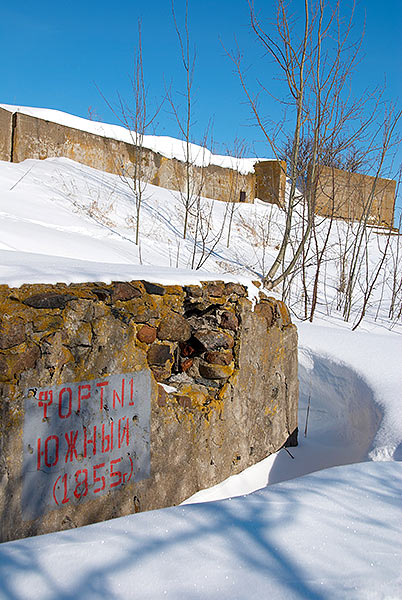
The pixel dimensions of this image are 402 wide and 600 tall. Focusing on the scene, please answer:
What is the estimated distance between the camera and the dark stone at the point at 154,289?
98.1 inches

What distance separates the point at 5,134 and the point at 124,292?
310 inches

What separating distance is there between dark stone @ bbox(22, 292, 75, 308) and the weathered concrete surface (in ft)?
25.9

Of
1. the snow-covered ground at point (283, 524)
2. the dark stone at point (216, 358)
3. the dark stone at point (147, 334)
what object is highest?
the dark stone at point (147, 334)

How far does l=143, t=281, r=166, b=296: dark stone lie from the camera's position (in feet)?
8.18

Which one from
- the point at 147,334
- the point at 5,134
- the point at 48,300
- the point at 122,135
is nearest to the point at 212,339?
the point at 147,334

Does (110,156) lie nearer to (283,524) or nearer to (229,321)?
(229,321)

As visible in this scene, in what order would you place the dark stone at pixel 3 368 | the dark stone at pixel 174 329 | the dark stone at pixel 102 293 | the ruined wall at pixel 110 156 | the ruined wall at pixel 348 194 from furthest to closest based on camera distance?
the ruined wall at pixel 110 156, the ruined wall at pixel 348 194, the dark stone at pixel 174 329, the dark stone at pixel 102 293, the dark stone at pixel 3 368

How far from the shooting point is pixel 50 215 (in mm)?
7266

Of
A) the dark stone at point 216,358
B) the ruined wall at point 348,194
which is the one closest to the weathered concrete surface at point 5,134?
the ruined wall at point 348,194

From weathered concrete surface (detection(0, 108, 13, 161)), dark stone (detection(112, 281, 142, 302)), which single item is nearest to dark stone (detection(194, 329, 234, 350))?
dark stone (detection(112, 281, 142, 302))

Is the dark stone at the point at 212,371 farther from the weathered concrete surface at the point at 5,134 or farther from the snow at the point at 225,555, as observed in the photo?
the weathered concrete surface at the point at 5,134

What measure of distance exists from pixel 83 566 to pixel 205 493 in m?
1.60

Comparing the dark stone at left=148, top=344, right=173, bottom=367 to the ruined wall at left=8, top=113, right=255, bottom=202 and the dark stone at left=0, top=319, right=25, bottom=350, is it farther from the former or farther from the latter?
the ruined wall at left=8, top=113, right=255, bottom=202

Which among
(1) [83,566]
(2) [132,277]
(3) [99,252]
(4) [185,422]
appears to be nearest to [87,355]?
(2) [132,277]
